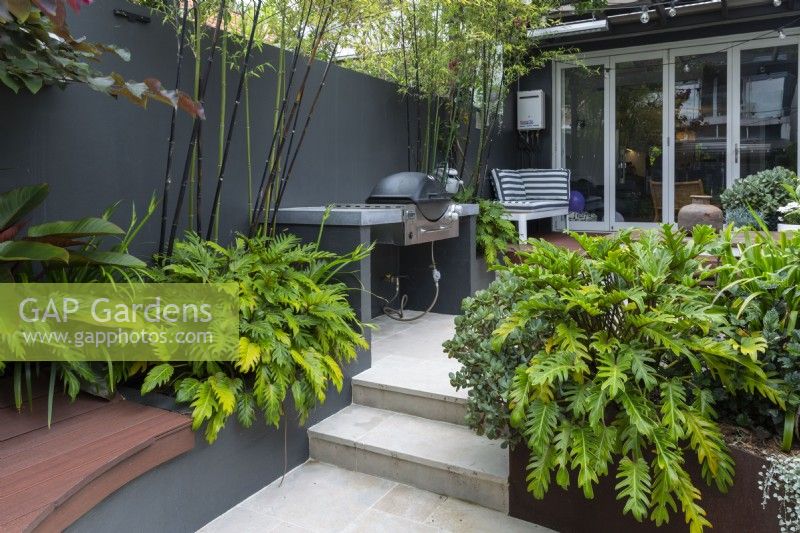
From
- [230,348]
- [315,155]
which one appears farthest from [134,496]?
[315,155]

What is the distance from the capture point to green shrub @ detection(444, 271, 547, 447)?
2094 millimetres

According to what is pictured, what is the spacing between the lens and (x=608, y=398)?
1885 millimetres

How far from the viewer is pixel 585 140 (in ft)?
25.6

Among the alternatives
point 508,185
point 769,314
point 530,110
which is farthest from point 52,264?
point 530,110

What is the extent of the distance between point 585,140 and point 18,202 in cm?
687

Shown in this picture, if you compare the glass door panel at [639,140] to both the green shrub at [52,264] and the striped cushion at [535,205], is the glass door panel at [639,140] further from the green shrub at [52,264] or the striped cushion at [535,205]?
the green shrub at [52,264]

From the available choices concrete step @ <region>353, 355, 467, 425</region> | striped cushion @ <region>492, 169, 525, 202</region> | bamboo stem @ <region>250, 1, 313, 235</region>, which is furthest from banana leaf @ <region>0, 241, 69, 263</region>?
striped cushion @ <region>492, 169, 525, 202</region>

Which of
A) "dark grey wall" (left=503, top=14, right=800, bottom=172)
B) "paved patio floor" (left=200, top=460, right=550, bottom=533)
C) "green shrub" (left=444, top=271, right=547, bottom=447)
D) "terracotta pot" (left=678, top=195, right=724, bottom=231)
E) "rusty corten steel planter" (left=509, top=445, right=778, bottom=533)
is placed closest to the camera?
"rusty corten steel planter" (left=509, top=445, right=778, bottom=533)

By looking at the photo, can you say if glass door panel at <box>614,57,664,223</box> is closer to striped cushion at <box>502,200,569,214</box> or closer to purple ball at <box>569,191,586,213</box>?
purple ball at <box>569,191,586,213</box>

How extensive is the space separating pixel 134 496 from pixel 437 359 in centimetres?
175

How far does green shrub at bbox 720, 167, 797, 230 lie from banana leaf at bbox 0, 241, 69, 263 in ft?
18.5

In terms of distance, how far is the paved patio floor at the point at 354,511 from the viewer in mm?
2232

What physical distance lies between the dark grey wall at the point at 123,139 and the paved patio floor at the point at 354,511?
1314mm

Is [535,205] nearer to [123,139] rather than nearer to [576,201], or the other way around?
[576,201]
